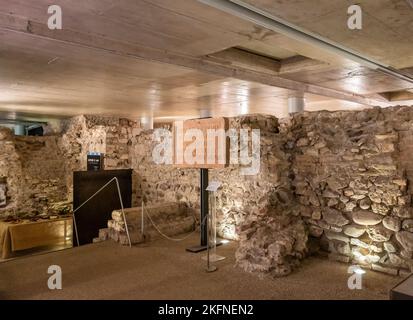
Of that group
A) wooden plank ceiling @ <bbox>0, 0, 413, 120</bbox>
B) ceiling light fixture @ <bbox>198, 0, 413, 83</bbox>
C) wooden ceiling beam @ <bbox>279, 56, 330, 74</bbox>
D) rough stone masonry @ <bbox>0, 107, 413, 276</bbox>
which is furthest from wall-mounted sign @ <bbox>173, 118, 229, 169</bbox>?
ceiling light fixture @ <bbox>198, 0, 413, 83</bbox>

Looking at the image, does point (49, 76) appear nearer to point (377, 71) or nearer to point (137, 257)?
point (137, 257)

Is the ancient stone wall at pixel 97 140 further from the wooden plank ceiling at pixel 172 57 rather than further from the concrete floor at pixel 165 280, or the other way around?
the concrete floor at pixel 165 280

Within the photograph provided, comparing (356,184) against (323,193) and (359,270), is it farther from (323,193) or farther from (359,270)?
(359,270)

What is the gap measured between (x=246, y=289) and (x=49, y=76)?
11.2 ft

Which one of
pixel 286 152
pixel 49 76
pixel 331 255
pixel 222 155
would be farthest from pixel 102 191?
pixel 331 255

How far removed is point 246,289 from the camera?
10.0ft

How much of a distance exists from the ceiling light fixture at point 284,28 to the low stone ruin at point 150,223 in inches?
142

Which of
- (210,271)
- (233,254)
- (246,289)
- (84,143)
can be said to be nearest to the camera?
(246,289)

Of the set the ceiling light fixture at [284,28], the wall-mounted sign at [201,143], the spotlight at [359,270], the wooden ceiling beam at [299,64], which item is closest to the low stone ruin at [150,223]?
the wall-mounted sign at [201,143]

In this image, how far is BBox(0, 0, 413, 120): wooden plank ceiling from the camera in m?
2.22

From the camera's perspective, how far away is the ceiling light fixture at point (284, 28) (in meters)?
1.99

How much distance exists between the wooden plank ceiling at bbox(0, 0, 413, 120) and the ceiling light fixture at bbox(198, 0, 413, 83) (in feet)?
0.28

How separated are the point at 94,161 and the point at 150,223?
8.05ft

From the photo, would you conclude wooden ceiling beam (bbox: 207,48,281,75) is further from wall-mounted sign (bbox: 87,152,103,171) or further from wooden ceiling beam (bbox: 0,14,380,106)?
wall-mounted sign (bbox: 87,152,103,171)
